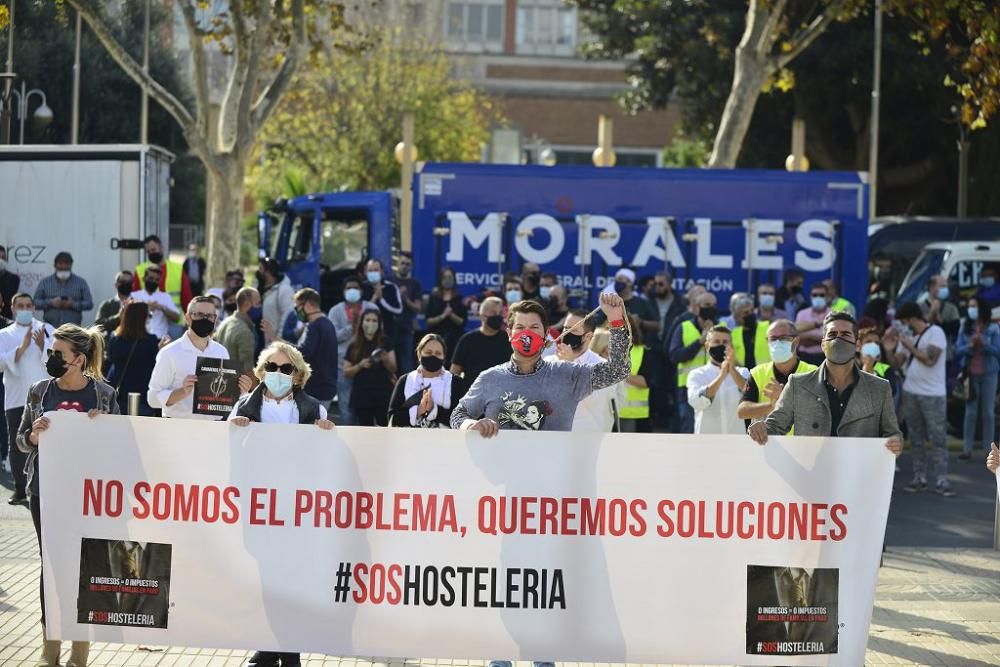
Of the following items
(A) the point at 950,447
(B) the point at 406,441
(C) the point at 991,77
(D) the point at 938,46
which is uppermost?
(D) the point at 938,46

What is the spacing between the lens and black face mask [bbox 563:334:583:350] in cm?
958

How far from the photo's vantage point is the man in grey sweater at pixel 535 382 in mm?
7395

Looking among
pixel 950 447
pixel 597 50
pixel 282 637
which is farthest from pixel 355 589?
pixel 597 50

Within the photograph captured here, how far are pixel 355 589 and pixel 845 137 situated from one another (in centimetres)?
3416

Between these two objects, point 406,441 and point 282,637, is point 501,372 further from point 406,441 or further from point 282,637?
point 282,637

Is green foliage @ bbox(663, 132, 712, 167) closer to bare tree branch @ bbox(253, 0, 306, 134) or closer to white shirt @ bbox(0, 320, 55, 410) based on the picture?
bare tree branch @ bbox(253, 0, 306, 134)

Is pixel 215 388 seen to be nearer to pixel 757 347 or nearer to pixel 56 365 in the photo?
pixel 56 365

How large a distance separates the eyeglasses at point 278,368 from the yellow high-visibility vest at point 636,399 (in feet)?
17.1

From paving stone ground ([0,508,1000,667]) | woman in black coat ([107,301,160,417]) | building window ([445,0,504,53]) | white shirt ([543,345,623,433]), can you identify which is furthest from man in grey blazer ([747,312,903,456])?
building window ([445,0,504,53])

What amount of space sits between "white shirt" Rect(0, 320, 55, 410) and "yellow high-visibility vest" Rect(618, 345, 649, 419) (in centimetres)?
471

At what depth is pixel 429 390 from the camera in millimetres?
9836

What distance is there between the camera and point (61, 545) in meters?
7.20

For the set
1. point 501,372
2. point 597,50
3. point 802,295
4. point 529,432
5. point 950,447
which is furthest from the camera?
point 597,50

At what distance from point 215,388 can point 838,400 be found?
4.01 meters
